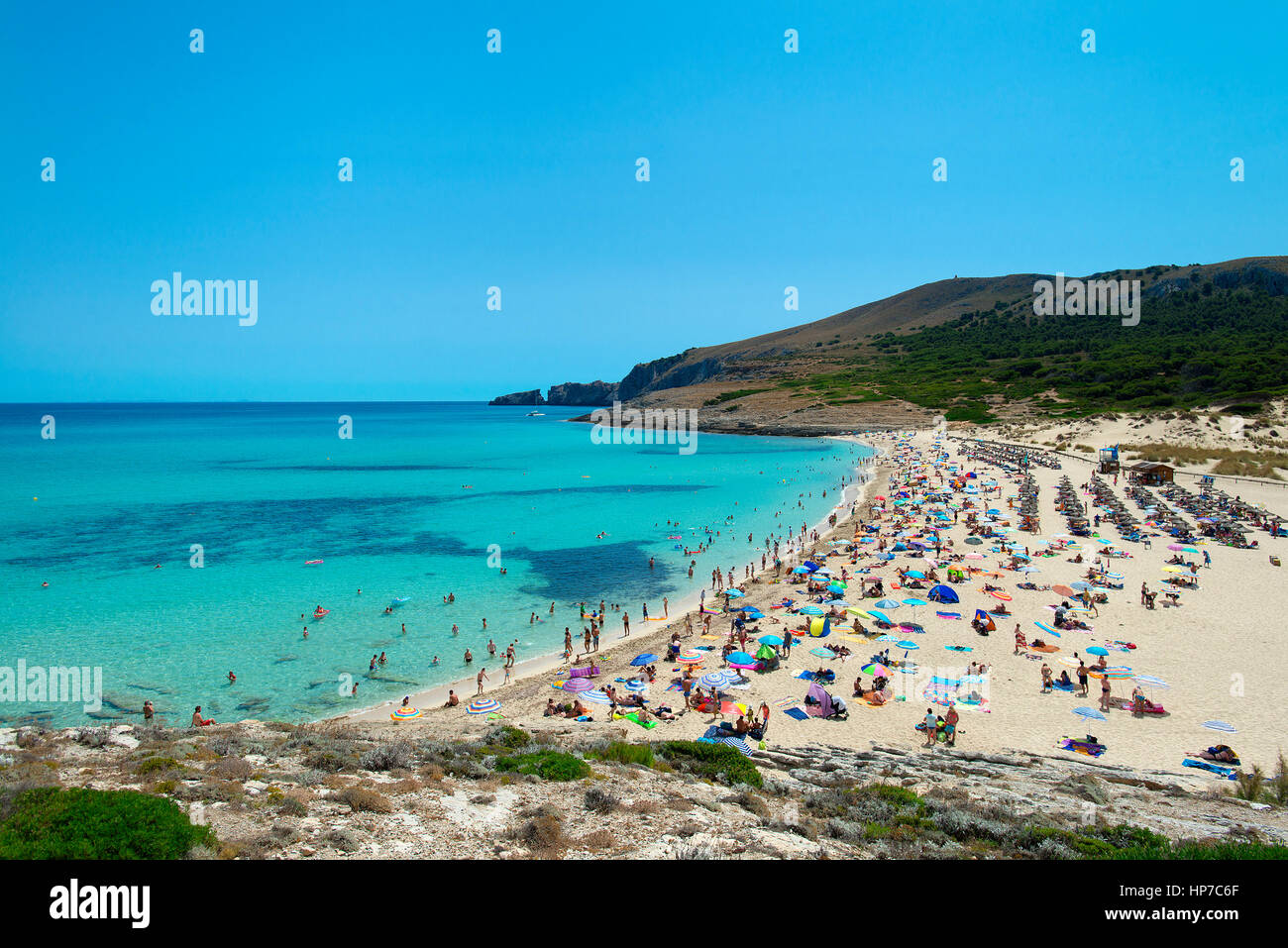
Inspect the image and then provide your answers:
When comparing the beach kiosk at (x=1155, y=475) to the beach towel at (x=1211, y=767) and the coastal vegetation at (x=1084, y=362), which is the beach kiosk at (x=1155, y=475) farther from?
the beach towel at (x=1211, y=767)

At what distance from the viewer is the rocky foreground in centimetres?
795

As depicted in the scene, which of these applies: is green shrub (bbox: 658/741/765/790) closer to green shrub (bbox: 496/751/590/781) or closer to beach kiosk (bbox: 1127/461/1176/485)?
green shrub (bbox: 496/751/590/781)

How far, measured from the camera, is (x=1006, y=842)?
27.6 ft

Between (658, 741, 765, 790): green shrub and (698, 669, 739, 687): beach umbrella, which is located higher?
(658, 741, 765, 790): green shrub

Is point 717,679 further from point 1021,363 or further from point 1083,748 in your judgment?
point 1021,363

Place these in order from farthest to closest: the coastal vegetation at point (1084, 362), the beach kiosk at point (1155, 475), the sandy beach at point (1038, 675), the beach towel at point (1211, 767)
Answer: the coastal vegetation at point (1084, 362)
the beach kiosk at point (1155, 475)
the sandy beach at point (1038, 675)
the beach towel at point (1211, 767)

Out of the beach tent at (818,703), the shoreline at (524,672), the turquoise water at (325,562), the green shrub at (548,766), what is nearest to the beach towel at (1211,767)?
the beach tent at (818,703)

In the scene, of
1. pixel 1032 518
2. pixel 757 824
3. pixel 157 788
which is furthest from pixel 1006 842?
pixel 1032 518

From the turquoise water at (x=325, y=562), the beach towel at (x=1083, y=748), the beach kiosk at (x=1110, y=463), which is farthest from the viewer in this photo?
the beach kiosk at (x=1110, y=463)

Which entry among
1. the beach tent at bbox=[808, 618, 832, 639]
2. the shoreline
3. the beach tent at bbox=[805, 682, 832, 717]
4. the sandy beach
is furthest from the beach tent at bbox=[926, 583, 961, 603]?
the beach tent at bbox=[805, 682, 832, 717]

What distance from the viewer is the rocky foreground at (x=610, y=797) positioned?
7.95 metres

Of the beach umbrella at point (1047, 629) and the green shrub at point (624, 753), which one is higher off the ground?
the green shrub at point (624, 753)

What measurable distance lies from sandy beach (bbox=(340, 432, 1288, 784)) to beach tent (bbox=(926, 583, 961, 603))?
57 cm

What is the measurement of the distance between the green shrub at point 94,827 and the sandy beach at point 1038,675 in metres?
7.69
